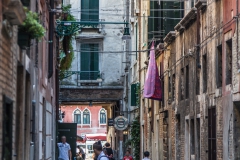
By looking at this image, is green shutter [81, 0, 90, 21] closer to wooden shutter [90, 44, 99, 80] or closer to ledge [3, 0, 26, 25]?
wooden shutter [90, 44, 99, 80]

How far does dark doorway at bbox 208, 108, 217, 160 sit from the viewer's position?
23359mm

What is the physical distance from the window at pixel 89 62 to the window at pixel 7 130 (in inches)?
1369

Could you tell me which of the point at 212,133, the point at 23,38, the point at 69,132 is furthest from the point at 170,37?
the point at 23,38

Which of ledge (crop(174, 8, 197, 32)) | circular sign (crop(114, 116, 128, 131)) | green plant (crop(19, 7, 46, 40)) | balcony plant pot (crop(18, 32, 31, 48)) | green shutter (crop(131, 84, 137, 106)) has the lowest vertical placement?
circular sign (crop(114, 116, 128, 131))

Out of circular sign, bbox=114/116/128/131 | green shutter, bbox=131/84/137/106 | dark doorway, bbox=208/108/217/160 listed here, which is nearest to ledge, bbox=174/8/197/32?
dark doorway, bbox=208/108/217/160

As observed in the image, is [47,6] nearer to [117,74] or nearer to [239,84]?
[239,84]

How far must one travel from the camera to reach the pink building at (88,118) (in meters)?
89.6

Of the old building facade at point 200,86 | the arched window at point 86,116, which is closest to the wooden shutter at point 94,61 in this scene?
the old building facade at point 200,86

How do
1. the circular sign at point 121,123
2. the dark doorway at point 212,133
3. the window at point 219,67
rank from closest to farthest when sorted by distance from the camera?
the window at point 219,67 < the dark doorway at point 212,133 < the circular sign at point 121,123

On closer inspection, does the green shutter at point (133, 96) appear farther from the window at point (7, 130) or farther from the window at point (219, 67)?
the window at point (7, 130)

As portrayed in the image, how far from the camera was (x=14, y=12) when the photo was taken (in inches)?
434

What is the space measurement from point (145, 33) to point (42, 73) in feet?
60.8

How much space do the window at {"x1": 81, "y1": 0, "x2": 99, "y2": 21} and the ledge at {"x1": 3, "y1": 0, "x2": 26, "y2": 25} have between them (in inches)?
1409

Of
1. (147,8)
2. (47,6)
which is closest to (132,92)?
(147,8)
